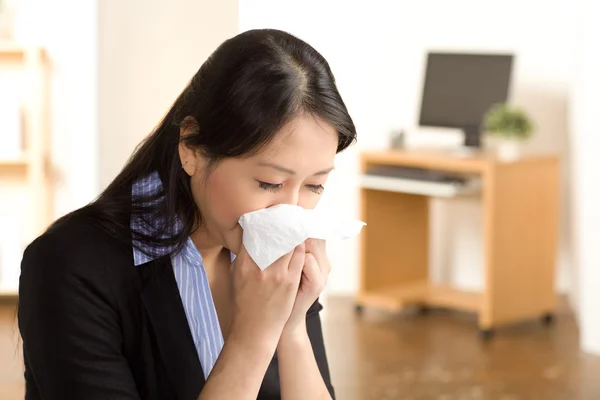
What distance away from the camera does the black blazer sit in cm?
120

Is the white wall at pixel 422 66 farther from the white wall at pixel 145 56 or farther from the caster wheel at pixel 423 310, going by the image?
the white wall at pixel 145 56

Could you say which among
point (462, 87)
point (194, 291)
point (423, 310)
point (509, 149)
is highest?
point (462, 87)

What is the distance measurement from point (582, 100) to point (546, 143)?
0.78 meters

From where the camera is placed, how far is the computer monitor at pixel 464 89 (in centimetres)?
425

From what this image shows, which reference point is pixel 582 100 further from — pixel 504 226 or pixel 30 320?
pixel 30 320

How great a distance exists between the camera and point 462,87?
4.36 m

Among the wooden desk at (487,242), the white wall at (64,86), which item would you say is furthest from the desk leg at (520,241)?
the white wall at (64,86)

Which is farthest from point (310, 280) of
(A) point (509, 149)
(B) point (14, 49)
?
(B) point (14, 49)

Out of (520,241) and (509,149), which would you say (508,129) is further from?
(520,241)

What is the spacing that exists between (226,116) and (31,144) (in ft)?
10.8

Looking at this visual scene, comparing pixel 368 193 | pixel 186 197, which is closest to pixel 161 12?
pixel 186 197

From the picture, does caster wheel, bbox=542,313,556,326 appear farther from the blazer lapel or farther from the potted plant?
the blazer lapel

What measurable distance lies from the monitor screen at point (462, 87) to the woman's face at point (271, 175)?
3083 mm

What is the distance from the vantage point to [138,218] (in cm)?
132
